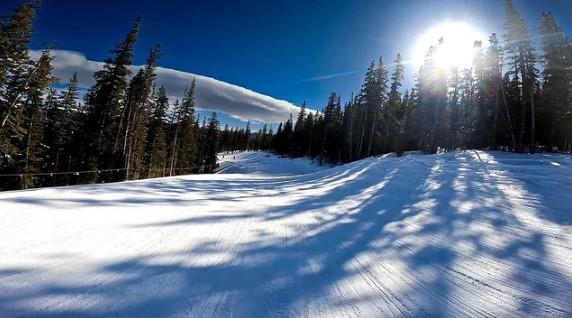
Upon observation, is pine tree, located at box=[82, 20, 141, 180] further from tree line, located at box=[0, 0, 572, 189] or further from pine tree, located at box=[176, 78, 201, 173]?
pine tree, located at box=[176, 78, 201, 173]

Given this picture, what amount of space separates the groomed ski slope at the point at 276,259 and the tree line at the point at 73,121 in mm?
9039

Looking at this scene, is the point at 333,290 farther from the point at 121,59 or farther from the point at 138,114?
the point at 138,114

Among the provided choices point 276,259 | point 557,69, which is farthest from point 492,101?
point 276,259

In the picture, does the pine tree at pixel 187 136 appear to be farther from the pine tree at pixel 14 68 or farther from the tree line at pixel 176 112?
the pine tree at pixel 14 68

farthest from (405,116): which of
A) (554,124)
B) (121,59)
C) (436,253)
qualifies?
(436,253)

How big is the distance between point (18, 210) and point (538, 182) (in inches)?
533

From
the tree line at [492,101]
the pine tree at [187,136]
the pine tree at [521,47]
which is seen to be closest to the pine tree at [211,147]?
the pine tree at [187,136]

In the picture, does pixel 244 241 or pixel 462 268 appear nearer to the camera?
pixel 462 268

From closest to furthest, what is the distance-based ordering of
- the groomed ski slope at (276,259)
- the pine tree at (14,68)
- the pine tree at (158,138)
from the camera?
the groomed ski slope at (276,259) → the pine tree at (14,68) → the pine tree at (158,138)

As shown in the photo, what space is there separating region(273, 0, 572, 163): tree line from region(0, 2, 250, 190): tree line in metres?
28.6

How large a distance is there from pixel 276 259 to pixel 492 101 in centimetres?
3759

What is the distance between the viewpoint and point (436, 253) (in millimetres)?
4789

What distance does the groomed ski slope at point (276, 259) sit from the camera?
298cm

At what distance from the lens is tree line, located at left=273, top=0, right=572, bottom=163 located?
28.2m
